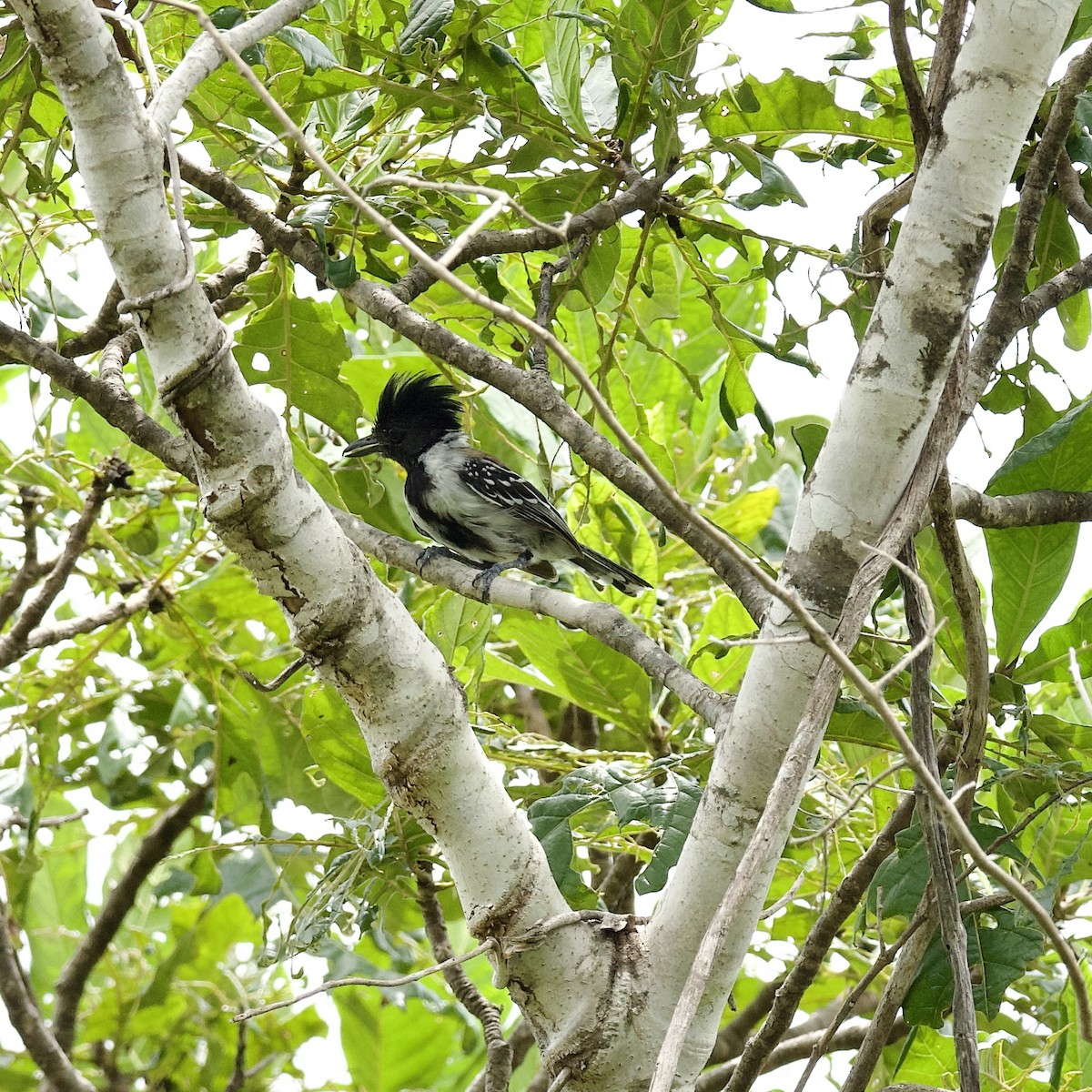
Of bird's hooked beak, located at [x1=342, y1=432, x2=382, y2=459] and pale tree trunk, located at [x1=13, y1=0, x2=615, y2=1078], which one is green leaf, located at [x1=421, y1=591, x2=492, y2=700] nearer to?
pale tree trunk, located at [x1=13, y1=0, x2=615, y2=1078]

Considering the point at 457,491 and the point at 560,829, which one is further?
the point at 457,491

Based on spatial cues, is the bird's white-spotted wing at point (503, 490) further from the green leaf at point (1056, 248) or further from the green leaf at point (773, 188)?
the green leaf at point (773, 188)

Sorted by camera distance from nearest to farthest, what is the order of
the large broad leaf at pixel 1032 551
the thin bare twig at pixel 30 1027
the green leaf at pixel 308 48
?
the green leaf at pixel 308 48
the large broad leaf at pixel 1032 551
the thin bare twig at pixel 30 1027

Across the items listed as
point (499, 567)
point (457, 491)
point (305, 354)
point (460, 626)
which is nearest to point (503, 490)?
point (457, 491)

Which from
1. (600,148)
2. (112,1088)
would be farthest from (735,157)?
(112,1088)

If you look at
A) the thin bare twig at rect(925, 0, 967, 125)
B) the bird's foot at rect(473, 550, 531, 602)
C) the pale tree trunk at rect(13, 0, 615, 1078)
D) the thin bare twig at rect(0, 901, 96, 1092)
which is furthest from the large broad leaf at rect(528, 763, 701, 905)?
the thin bare twig at rect(0, 901, 96, 1092)

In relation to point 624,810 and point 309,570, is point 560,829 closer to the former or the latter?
point 624,810

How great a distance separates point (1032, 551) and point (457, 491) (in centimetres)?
265

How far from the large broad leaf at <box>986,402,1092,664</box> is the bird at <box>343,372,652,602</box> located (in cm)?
225

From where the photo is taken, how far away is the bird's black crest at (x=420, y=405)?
476cm

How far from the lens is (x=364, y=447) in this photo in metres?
4.29

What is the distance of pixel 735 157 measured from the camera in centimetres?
250

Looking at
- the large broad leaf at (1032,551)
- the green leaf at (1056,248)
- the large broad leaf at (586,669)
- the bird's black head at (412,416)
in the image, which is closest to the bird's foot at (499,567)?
the large broad leaf at (586,669)

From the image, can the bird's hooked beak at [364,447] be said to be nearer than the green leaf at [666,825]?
No
